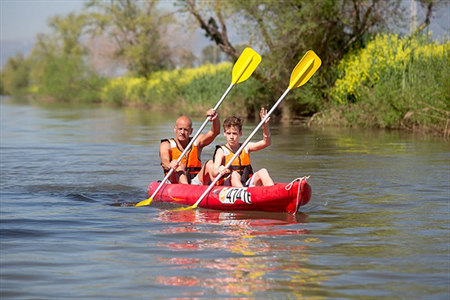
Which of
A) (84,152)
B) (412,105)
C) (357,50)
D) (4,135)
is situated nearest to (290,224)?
(84,152)

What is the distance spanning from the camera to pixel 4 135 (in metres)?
18.0

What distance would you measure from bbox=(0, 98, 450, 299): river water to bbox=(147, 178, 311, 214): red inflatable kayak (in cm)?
9

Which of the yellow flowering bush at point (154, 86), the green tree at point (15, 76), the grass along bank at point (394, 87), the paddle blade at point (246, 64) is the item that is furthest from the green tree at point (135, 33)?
→ the green tree at point (15, 76)

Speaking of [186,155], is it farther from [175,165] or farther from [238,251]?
[238,251]

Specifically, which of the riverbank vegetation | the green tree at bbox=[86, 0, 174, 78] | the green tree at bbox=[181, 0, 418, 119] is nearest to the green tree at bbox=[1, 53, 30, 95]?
the green tree at bbox=[86, 0, 174, 78]

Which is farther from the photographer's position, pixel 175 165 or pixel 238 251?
pixel 175 165

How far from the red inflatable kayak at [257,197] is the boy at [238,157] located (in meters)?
0.32

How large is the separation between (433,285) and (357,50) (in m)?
16.5

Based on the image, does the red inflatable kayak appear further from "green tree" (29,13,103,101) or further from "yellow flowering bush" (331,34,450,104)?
"green tree" (29,13,103,101)

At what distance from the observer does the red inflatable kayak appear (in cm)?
677

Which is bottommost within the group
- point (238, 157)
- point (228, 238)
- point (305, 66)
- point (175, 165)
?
point (228, 238)

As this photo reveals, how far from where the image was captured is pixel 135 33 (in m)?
47.0

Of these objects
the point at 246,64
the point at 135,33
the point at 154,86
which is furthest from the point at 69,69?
the point at 246,64

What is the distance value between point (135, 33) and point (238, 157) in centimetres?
4048
